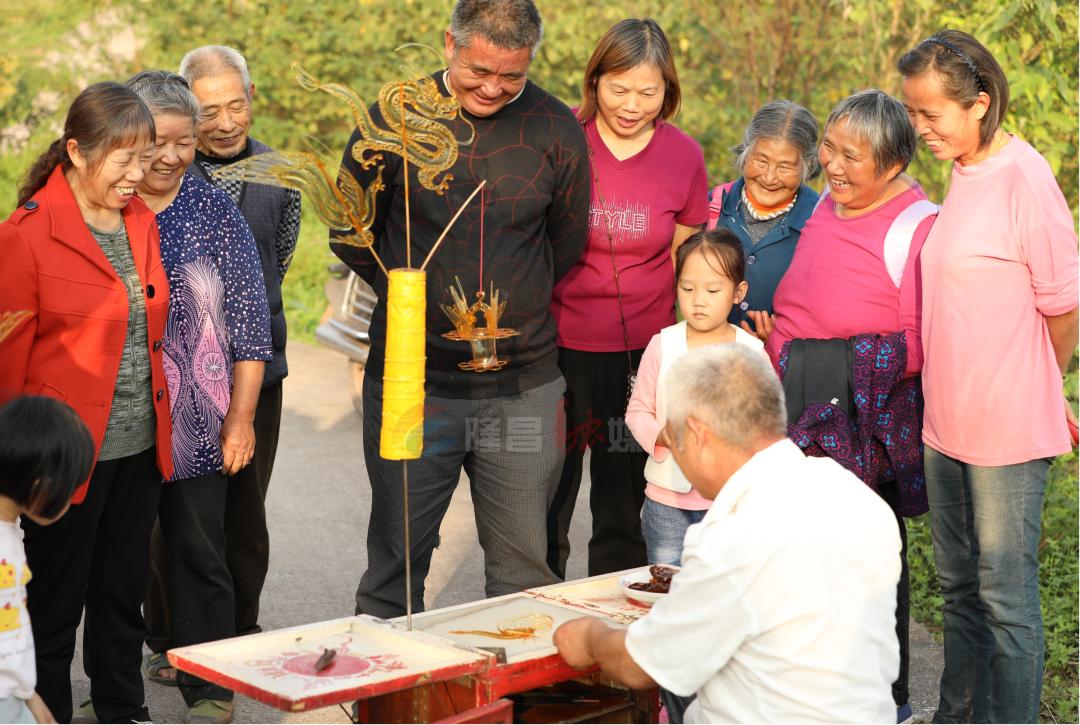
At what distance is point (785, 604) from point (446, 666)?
79 cm

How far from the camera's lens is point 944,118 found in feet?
13.0

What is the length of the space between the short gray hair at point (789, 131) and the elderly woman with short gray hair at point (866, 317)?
263mm

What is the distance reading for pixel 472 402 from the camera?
165 inches

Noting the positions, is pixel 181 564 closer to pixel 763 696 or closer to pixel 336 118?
pixel 763 696

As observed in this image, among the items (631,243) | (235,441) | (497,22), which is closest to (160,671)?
(235,441)

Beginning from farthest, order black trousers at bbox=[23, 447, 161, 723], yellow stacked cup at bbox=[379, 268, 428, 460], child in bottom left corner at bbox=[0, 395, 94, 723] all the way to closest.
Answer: black trousers at bbox=[23, 447, 161, 723] → yellow stacked cup at bbox=[379, 268, 428, 460] → child in bottom left corner at bbox=[0, 395, 94, 723]

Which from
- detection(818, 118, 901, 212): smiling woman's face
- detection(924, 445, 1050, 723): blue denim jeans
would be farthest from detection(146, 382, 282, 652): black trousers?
detection(924, 445, 1050, 723): blue denim jeans

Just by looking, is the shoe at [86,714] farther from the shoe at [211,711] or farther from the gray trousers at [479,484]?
the gray trousers at [479,484]

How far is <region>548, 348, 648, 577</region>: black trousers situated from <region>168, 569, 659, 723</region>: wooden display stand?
107 centimetres

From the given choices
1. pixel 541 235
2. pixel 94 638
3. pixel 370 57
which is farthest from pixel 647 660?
pixel 370 57

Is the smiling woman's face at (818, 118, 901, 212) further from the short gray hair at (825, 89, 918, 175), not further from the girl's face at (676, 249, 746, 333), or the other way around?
the girl's face at (676, 249, 746, 333)

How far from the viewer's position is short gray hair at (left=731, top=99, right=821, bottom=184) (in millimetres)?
4617

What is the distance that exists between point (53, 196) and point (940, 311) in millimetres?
2621

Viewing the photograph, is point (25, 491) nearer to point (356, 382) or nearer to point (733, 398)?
point (733, 398)
